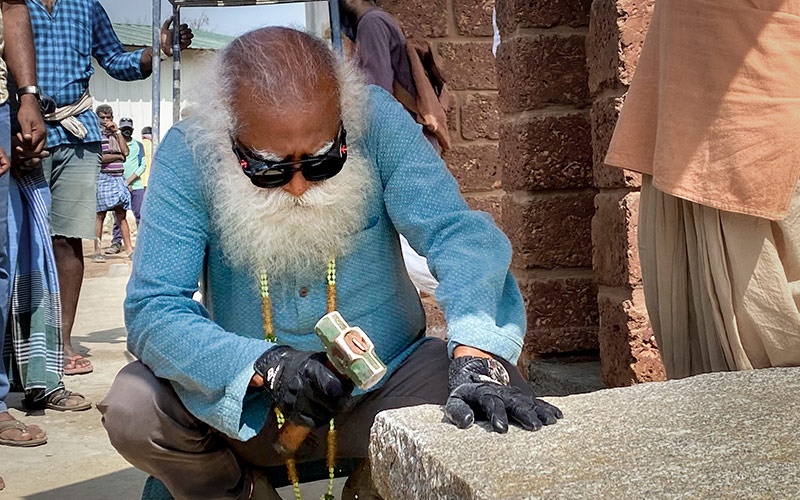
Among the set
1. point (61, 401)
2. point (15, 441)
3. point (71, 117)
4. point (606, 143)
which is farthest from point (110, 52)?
point (606, 143)

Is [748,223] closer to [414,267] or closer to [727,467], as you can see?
[727,467]

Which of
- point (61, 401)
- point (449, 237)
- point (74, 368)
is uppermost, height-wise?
point (449, 237)

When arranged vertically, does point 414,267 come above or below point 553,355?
above

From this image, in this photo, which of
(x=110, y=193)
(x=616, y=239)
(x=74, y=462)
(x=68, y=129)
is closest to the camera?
(x=616, y=239)

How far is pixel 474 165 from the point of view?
224 inches

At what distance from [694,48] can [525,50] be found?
1253mm

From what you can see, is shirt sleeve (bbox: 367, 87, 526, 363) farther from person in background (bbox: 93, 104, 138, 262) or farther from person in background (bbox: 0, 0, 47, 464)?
person in background (bbox: 93, 104, 138, 262)

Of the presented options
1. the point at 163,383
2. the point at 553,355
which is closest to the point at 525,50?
the point at 553,355

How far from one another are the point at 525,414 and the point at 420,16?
4.06 meters

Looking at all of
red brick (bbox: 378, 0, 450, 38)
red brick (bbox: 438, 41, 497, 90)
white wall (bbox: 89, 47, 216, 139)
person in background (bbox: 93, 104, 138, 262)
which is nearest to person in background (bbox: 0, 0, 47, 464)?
red brick (bbox: 378, 0, 450, 38)

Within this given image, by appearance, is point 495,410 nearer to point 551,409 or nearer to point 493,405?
point 493,405

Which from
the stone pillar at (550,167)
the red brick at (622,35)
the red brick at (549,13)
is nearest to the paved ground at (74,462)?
the stone pillar at (550,167)

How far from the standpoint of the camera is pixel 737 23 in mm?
2422

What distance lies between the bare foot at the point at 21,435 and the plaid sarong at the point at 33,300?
1.54 ft
